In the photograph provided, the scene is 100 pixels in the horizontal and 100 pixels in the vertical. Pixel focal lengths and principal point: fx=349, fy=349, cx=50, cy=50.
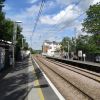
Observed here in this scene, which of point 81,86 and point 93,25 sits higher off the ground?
point 93,25

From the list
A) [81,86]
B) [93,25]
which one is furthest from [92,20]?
[81,86]

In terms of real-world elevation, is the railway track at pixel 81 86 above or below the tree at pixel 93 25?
below

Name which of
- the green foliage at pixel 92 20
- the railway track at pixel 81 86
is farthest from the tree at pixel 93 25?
the railway track at pixel 81 86

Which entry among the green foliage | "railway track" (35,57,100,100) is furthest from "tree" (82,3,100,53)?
"railway track" (35,57,100,100)

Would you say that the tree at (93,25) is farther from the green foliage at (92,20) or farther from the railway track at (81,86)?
the railway track at (81,86)

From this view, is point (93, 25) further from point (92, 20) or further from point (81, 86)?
point (81, 86)

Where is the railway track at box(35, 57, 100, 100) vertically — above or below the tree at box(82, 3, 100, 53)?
below

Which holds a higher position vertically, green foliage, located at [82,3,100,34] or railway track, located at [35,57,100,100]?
green foliage, located at [82,3,100,34]

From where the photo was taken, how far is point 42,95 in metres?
16.2

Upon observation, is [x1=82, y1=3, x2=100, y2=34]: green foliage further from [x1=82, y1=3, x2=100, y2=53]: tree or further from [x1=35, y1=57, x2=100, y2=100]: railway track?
[x1=35, y1=57, x2=100, y2=100]: railway track

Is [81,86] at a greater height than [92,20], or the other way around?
[92,20]

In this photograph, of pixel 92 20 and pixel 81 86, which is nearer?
pixel 81 86

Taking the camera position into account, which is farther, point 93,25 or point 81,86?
point 93,25

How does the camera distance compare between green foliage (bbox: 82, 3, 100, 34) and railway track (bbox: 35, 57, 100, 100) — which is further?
green foliage (bbox: 82, 3, 100, 34)
